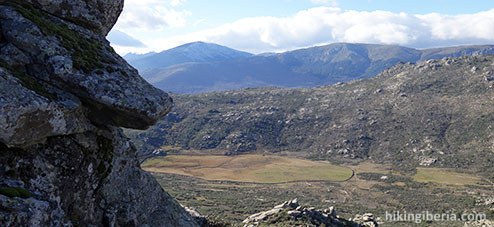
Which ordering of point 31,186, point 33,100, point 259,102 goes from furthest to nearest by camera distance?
point 259,102
point 31,186
point 33,100

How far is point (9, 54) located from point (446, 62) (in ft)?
666

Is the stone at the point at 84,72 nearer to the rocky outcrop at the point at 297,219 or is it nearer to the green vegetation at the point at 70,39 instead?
the green vegetation at the point at 70,39

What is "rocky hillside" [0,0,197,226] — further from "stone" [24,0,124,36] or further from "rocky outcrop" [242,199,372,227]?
"rocky outcrop" [242,199,372,227]

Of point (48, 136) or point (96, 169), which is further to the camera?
point (96, 169)

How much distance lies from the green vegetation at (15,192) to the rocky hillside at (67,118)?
3 centimetres

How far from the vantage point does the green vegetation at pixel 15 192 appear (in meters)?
9.48

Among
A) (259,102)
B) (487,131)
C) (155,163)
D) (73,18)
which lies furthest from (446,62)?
(73,18)

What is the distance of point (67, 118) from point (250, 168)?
113 m

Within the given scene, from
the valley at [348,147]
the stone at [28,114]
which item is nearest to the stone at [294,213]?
the valley at [348,147]

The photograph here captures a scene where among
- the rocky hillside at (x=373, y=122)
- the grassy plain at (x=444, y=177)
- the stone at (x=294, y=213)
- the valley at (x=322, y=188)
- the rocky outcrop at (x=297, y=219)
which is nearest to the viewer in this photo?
the rocky outcrop at (x=297, y=219)

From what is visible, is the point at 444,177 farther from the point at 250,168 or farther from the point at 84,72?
the point at 84,72

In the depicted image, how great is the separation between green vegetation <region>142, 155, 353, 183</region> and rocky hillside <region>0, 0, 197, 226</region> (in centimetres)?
9222

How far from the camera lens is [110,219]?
1384 cm

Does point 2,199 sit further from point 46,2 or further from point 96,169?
point 46,2
